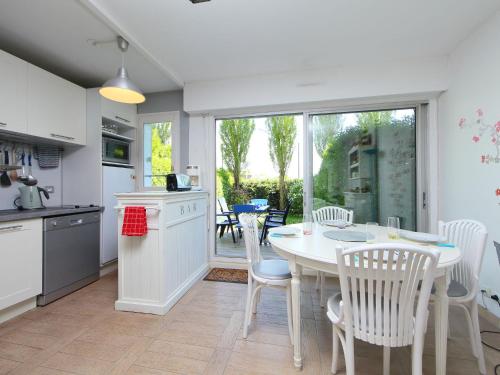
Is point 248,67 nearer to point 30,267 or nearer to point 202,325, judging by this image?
point 202,325

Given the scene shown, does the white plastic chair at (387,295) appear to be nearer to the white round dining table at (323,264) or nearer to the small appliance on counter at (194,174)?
the white round dining table at (323,264)

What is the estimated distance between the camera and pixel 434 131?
2.73 metres

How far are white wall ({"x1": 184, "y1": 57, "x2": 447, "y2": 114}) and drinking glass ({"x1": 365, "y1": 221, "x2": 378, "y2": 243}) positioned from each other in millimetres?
1527

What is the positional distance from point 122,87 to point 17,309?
7.12 feet

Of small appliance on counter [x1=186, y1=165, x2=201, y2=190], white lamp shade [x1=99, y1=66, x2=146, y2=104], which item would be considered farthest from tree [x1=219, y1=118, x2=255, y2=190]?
white lamp shade [x1=99, y1=66, x2=146, y2=104]

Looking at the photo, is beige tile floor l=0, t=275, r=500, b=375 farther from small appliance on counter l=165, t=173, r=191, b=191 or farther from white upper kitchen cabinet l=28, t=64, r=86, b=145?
white upper kitchen cabinet l=28, t=64, r=86, b=145

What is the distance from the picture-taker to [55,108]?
256 centimetres

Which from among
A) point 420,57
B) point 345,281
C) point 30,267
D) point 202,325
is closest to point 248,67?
point 420,57

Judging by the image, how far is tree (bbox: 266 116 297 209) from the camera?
5.54m

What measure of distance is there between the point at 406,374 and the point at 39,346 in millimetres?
2502

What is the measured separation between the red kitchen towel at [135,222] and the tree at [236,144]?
3659 mm

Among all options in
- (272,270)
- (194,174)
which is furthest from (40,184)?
(272,270)

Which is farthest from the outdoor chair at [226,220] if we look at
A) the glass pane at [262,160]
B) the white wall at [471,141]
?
the white wall at [471,141]

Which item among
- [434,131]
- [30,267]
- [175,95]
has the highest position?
[175,95]
